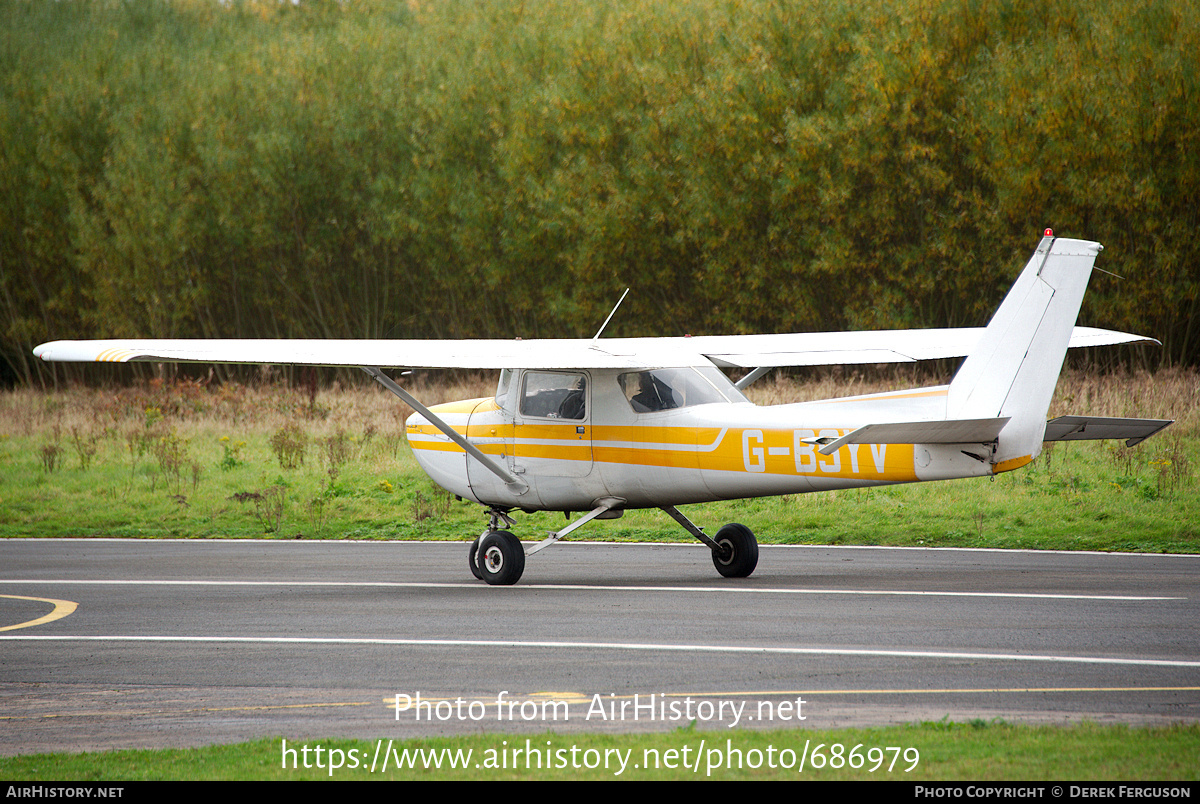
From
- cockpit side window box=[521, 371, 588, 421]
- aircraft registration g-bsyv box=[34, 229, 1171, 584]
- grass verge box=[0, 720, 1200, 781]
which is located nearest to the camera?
grass verge box=[0, 720, 1200, 781]

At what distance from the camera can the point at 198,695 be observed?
7.94m

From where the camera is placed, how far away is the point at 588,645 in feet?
30.8

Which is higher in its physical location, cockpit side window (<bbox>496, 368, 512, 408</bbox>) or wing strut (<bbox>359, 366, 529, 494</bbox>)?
cockpit side window (<bbox>496, 368, 512, 408</bbox>)

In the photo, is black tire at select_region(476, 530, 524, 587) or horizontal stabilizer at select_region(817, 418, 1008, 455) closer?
horizontal stabilizer at select_region(817, 418, 1008, 455)

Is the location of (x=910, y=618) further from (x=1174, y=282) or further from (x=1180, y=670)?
(x=1174, y=282)

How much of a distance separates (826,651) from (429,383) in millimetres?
28290

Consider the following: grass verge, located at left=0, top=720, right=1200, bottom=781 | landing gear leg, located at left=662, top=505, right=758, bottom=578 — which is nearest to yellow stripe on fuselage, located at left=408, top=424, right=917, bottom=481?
landing gear leg, located at left=662, top=505, right=758, bottom=578

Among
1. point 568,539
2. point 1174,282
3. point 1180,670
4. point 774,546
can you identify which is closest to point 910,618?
point 1180,670

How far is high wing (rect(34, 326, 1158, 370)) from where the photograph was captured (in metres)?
11.9

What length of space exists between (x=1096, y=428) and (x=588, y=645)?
17.5 ft

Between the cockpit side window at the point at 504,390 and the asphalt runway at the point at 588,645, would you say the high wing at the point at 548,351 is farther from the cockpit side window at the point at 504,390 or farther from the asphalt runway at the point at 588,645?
the asphalt runway at the point at 588,645

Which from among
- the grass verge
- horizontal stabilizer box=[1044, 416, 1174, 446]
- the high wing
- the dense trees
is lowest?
the grass verge

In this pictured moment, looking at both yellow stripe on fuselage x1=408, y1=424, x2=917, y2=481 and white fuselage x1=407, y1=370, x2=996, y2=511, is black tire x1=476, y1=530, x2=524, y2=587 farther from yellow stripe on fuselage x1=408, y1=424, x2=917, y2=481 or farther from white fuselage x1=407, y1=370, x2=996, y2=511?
yellow stripe on fuselage x1=408, y1=424, x2=917, y2=481

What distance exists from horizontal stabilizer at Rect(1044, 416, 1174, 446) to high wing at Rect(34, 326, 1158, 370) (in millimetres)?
1297
